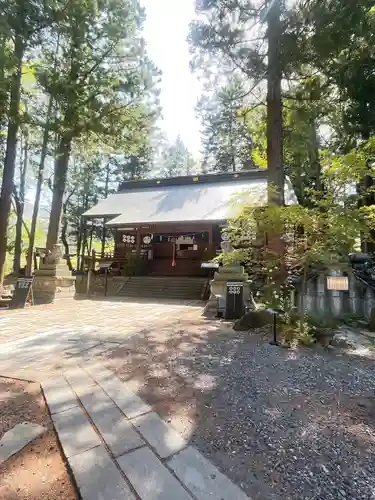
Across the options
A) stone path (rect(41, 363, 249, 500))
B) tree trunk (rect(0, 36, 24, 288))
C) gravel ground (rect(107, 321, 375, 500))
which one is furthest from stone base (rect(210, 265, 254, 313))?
tree trunk (rect(0, 36, 24, 288))

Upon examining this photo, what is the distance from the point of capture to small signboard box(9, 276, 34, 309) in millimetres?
7672

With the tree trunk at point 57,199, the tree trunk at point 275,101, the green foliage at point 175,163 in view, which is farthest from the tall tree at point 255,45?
the green foliage at point 175,163

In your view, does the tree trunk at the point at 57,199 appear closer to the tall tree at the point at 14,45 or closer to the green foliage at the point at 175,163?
the tall tree at the point at 14,45

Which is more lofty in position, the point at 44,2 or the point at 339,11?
the point at 44,2

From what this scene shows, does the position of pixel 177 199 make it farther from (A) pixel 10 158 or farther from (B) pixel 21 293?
(B) pixel 21 293

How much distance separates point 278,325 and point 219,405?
2.53 m

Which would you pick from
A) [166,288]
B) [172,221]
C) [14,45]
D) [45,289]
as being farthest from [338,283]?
[14,45]

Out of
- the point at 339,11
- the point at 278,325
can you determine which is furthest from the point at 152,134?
the point at 278,325

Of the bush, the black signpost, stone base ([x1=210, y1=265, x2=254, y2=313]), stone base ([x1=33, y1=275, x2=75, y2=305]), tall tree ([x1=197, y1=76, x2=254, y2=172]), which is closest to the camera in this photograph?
the bush

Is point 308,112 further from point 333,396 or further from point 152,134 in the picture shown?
point 152,134

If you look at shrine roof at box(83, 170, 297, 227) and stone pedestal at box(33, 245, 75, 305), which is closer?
stone pedestal at box(33, 245, 75, 305)

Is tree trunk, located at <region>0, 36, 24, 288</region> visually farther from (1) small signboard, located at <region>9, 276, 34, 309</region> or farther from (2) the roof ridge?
(2) the roof ridge

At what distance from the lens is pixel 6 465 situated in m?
1.79

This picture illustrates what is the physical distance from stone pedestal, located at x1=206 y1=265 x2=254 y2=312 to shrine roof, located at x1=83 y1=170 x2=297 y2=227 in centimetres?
529
